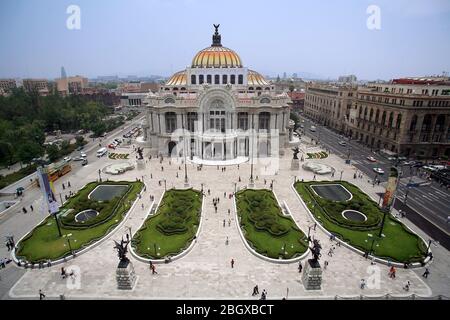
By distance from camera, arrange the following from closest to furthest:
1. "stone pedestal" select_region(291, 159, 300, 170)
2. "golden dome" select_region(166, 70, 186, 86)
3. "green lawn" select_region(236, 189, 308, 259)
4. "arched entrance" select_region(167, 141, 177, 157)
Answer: "green lawn" select_region(236, 189, 308, 259) < "stone pedestal" select_region(291, 159, 300, 170) < "arched entrance" select_region(167, 141, 177, 157) < "golden dome" select_region(166, 70, 186, 86)

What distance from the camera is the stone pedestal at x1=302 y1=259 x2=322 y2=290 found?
26906 mm

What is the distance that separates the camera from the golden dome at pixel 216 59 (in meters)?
75.7

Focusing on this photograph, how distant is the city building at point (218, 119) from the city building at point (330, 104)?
116 ft

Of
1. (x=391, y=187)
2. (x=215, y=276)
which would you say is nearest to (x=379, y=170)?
(x=391, y=187)

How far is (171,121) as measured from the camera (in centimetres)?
7125

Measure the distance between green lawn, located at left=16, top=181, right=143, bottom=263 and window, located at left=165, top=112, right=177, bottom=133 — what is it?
1135 inches

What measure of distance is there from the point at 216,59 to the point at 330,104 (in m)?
54.3

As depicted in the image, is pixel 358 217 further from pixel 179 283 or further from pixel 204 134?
pixel 204 134

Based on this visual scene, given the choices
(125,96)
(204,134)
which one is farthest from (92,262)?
(125,96)

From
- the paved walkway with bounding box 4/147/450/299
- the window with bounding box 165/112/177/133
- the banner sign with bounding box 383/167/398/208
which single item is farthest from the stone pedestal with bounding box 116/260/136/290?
the window with bounding box 165/112/177/133

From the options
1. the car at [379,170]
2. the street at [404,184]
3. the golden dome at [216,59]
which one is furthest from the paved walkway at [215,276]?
the golden dome at [216,59]

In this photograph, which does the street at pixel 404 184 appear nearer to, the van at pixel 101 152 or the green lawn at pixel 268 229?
the green lawn at pixel 268 229

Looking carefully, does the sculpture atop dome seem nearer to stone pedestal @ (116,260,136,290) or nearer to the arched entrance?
the arched entrance

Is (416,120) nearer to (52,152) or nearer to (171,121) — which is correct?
(171,121)
